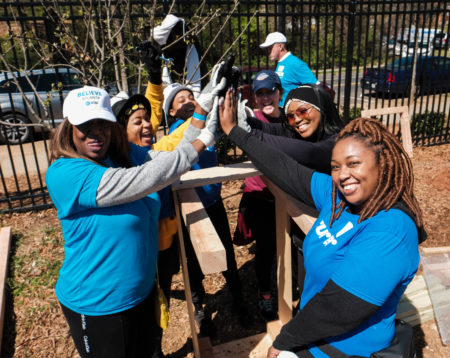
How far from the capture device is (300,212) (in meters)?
1.73

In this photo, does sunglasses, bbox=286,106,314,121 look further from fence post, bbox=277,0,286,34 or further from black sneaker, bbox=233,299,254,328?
fence post, bbox=277,0,286,34

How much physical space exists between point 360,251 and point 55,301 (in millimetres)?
3283

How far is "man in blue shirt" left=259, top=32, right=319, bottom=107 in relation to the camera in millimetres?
4965

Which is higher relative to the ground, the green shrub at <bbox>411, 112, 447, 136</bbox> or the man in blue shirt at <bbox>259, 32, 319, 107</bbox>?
the man in blue shirt at <bbox>259, 32, 319, 107</bbox>

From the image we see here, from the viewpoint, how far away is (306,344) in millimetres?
1447

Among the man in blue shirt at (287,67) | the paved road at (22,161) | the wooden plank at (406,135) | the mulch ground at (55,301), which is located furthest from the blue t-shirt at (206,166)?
the paved road at (22,161)

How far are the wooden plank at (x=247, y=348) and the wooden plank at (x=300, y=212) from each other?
1.16 metres

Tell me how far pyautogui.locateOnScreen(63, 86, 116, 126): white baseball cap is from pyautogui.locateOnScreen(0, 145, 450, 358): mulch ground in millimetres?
2175

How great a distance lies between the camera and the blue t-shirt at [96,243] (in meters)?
1.56

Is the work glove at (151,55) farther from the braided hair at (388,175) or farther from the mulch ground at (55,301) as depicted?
the mulch ground at (55,301)

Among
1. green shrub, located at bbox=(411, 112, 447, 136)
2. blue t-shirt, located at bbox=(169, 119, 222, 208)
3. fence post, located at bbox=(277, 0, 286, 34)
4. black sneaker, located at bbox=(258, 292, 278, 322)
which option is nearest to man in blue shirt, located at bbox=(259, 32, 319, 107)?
fence post, located at bbox=(277, 0, 286, 34)

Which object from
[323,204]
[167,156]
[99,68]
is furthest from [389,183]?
[99,68]

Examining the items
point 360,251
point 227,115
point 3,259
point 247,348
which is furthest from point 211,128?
point 3,259

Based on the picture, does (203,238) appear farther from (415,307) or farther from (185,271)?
(415,307)
